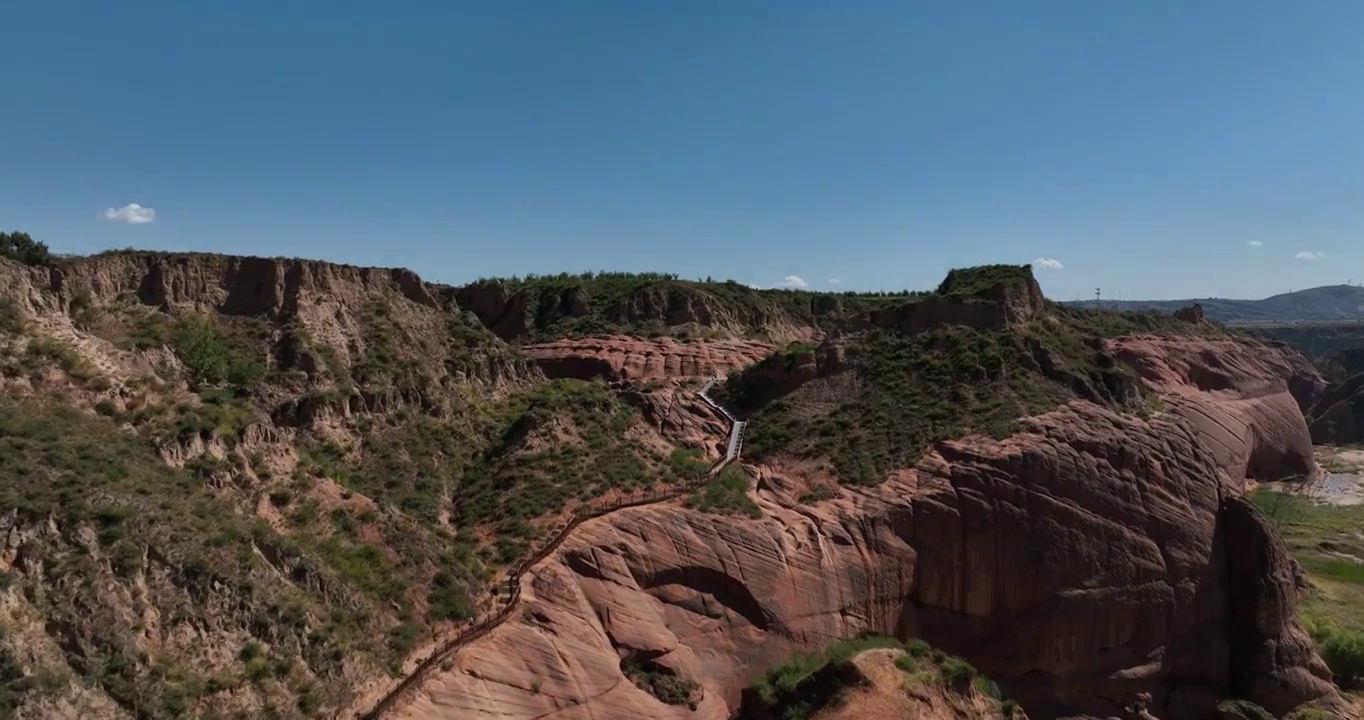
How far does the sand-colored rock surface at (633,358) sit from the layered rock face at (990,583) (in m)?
20.2

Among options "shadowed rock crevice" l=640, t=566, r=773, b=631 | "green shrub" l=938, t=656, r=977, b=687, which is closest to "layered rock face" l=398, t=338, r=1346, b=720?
"shadowed rock crevice" l=640, t=566, r=773, b=631

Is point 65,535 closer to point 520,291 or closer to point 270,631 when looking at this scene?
point 270,631

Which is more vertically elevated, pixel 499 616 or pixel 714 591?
pixel 499 616

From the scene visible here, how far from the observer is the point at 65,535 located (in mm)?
16328

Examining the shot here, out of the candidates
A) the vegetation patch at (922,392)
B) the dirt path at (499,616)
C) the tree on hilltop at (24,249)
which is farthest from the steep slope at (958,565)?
the tree on hilltop at (24,249)

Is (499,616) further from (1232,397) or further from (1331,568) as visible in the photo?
(1232,397)

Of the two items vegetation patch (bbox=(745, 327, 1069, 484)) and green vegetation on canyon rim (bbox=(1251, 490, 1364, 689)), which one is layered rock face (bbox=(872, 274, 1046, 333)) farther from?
green vegetation on canyon rim (bbox=(1251, 490, 1364, 689))

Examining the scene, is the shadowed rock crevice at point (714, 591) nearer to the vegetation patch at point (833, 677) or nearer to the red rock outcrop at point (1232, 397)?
the vegetation patch at point (833, 677)

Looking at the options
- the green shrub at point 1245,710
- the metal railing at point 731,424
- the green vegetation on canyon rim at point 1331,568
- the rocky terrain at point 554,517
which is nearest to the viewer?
the rocky terrain at point 554,517

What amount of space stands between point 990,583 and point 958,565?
1580 mm

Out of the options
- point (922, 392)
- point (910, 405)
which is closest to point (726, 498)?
point (910, 405)

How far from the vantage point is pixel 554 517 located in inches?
1115

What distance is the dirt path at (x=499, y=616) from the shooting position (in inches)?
728

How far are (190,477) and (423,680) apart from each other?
32.1ft
